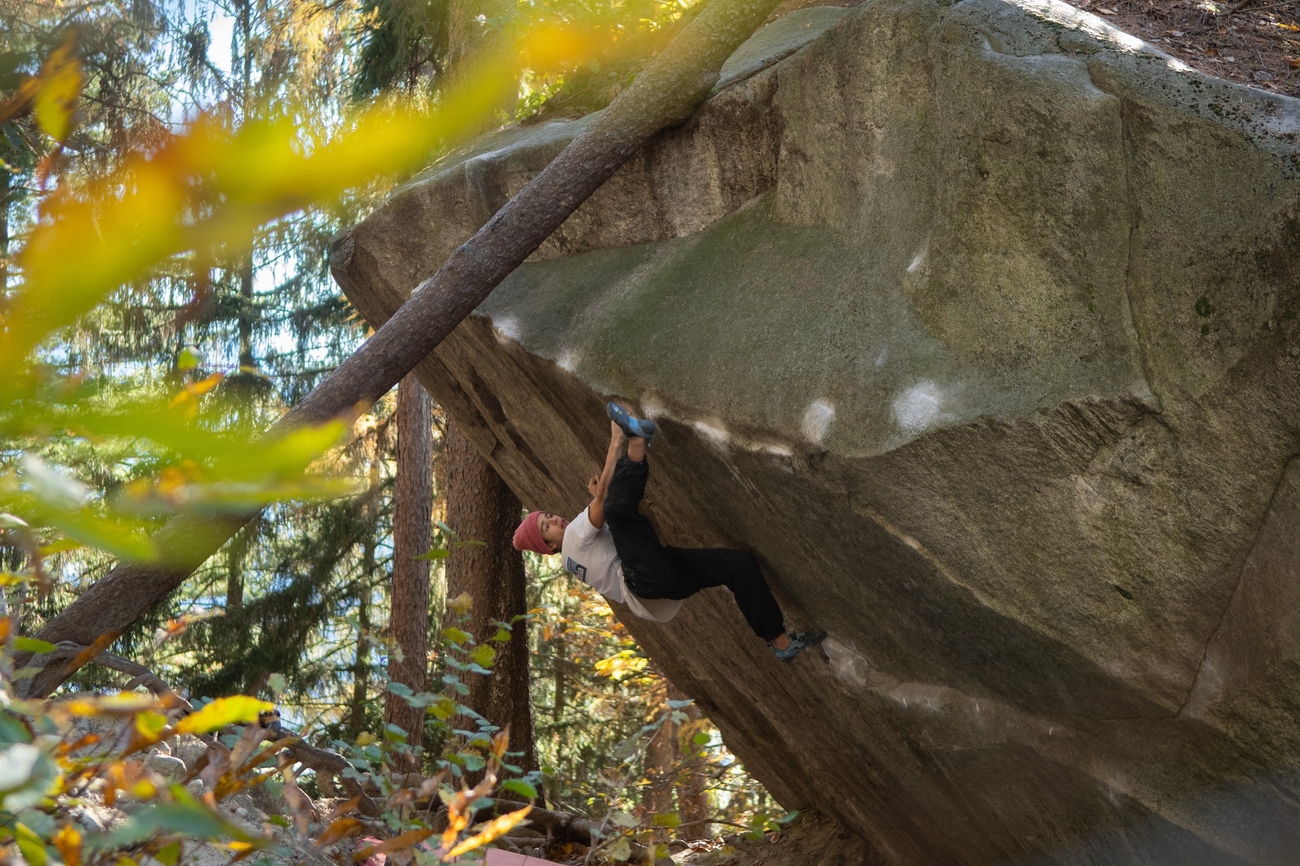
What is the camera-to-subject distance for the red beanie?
4.98 m

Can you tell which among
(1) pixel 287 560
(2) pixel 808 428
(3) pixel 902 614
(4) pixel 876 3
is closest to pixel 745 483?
(2) pixel 808 428

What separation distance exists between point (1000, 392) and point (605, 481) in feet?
6.05

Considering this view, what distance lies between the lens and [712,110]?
15.5 ft

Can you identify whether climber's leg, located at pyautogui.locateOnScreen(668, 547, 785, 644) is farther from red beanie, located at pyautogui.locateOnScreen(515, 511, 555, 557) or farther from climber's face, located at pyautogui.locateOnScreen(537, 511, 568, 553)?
red beanie, located at pyautogui.locateOnScreen(515, 511, 555, 557)

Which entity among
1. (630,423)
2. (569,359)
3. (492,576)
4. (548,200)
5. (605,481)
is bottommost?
(605,481)

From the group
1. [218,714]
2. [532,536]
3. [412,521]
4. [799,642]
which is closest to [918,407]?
[799,642]

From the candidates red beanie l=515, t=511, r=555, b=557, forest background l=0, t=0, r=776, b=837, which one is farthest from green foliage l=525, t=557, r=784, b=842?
red beanie l=515, t=511, r=555, b=557

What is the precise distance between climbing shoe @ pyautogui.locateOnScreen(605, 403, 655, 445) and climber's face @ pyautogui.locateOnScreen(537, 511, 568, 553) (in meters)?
0.81

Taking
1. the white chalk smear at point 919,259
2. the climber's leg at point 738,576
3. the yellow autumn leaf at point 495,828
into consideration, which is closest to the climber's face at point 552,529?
the climber's leg at point 738,576

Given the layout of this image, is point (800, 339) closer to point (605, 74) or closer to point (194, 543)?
point (194, 543)

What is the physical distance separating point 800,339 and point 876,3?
4.72 feet

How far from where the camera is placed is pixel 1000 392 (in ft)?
11.1

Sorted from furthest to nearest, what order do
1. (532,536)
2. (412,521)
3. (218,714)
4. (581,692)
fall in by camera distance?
(581,692) < (412,521) < (532,536) < (218,714)

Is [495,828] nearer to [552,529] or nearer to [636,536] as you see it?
[636,536]
